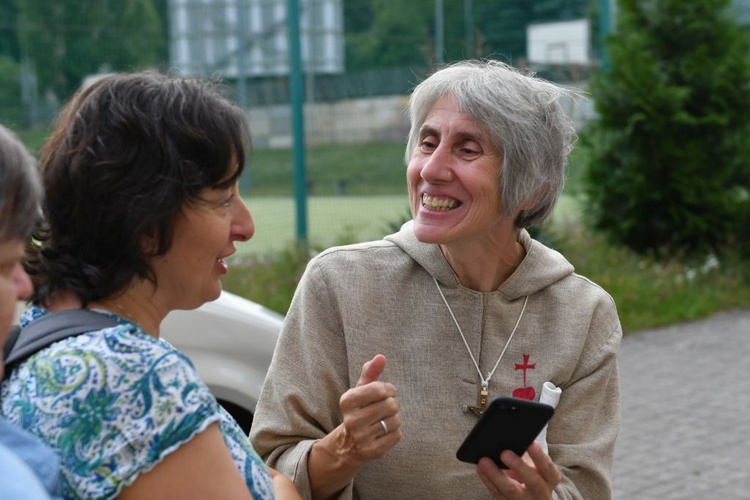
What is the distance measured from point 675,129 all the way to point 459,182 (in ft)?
29.8

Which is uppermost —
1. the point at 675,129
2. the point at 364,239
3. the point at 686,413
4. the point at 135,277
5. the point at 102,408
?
the point at 135,277

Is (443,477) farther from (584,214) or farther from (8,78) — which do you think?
(584,214)

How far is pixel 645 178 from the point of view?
1158 cm

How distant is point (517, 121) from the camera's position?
288cm

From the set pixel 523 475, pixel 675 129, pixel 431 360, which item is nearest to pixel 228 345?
pixel 431 360

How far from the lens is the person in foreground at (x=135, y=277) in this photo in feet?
5.51

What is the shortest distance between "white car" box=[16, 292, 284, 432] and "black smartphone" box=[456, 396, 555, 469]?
5.29 ft

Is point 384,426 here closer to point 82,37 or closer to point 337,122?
point 82,37

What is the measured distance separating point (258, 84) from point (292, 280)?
1949 mm

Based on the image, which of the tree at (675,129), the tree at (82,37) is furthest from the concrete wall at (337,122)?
the tree at (675,129)

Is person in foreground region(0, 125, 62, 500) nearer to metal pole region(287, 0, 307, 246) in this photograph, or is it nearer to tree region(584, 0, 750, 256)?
metal pole region(287, 0, 307, 246)

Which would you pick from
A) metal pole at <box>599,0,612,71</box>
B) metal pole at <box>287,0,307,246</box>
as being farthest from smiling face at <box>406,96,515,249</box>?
metal pole at <box>599,0,612,71</box>

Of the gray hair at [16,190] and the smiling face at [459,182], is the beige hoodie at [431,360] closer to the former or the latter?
the smiling face at [459,182]

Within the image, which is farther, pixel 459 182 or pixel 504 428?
pixel 459 182
